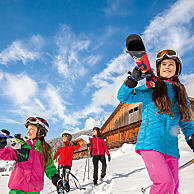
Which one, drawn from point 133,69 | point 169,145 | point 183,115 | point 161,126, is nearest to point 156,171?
point 169,145

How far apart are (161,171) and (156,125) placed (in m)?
0.55

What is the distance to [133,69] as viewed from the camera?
248cm

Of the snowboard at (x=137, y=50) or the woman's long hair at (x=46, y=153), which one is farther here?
the woman's long hair at (x=46, y=153)

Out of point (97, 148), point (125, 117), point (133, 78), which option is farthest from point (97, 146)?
point (125, 117)

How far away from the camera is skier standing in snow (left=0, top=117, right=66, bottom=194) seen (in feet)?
9.24

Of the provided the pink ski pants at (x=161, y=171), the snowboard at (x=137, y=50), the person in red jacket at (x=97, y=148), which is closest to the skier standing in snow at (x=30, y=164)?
the pink ski pants at (x=161, y=171)

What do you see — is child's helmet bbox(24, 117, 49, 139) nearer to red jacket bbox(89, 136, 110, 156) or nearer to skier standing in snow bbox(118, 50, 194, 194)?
skier standing in snow bbox(118, 50, 194, 194)

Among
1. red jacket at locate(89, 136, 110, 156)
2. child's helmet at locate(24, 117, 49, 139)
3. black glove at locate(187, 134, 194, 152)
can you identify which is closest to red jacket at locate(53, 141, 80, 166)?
red jacket at locate(89, 136, 110, 156)

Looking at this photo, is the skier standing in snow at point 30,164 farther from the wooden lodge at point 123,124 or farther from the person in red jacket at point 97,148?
the wooden lodge at point 123,124

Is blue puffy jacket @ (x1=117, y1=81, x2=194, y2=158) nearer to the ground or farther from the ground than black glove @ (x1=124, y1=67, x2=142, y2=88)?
nearer to the ground

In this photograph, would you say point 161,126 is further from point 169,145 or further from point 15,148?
point 15,148

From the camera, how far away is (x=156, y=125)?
8.55ft

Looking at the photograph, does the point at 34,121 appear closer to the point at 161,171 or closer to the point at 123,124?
the point at 161,171

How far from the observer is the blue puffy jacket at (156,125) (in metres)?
2.53
